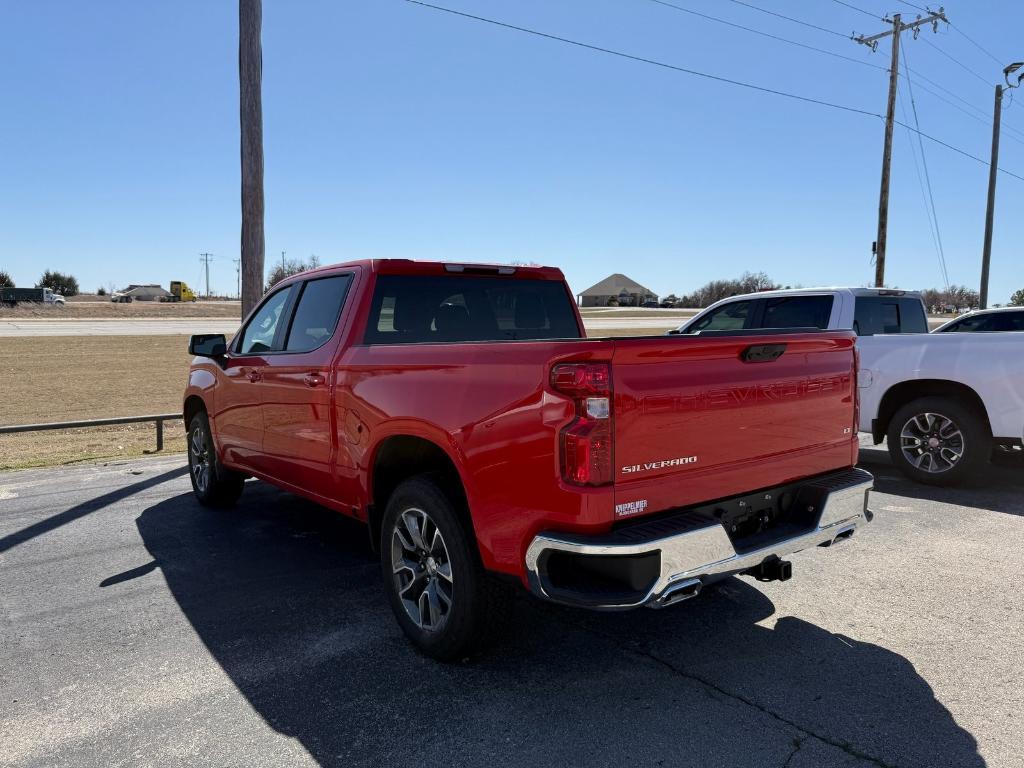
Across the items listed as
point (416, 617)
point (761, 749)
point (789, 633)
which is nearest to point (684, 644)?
point (789, 633)

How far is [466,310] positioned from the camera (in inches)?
187

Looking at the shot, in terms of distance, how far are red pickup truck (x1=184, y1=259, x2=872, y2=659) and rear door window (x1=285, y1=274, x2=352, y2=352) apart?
0.02 m

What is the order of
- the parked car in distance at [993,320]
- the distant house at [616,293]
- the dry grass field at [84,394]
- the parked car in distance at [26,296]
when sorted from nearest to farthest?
the parked car in distance at [993,320] < the dry grass field at [84,394] < the parked car in distance at [26,296] < the distant house at [616,293]

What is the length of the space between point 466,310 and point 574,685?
230cm

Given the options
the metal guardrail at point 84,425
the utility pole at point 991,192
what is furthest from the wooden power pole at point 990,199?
the metal guardrail at point 84,425

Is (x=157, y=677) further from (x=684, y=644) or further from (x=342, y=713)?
(x=684, y=644)

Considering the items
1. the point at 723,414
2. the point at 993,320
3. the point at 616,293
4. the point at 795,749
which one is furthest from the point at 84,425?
the point at 616,293

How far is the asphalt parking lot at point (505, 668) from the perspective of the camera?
113 inches

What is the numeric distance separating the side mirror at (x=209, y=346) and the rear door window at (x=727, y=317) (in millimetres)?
5281

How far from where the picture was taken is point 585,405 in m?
2.82

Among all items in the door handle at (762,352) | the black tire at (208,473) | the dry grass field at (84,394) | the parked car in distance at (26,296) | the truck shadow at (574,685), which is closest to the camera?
the truck shadow at (574,685)

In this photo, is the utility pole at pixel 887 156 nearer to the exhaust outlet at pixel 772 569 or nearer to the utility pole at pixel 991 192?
the utility pole at pixel 991 192

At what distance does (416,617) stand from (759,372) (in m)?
1.95

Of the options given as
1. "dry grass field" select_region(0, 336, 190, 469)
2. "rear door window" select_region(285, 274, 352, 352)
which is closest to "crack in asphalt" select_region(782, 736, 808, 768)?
"rear door window" select_region(285, 274, 352, 352)
